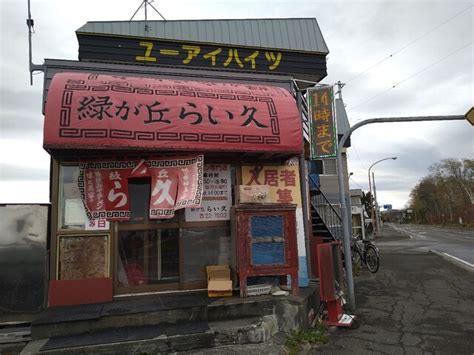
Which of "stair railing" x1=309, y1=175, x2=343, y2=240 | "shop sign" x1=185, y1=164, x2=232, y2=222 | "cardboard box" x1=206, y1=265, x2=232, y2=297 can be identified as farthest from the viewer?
"stair railing" x1=309, y1=175, x2=343, y2=240

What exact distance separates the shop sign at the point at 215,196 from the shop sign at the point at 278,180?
408 millimetres

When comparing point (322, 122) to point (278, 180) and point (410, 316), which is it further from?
point (410, 316)

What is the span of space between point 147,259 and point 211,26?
8518 millimetres

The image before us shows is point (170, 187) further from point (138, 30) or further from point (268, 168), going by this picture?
point (138, 30)

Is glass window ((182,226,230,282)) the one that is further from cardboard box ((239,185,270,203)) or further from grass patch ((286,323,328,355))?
grass patch ((286,323,328,355))

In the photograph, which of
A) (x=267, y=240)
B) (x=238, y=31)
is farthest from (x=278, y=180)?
(x=238, y=31)

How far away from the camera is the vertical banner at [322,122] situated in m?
8.87

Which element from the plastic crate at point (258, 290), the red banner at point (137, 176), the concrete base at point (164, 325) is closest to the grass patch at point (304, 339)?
the concrete base at point (164, 325)

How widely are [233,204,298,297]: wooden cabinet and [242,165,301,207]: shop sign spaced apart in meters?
1.00

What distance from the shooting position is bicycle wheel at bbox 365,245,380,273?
13.7m

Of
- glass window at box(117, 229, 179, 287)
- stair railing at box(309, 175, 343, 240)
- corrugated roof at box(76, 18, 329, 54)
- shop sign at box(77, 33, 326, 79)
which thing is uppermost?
corrugated roof at box(76, 18, 329, 54)

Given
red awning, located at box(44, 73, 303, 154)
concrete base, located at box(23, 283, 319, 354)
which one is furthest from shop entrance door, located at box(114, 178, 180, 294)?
red awning, located at box(44, 73, 303, 154)

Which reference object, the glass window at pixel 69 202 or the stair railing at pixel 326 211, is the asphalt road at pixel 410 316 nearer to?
the stair railing at pixel 326 211

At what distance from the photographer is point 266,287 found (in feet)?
23.5
